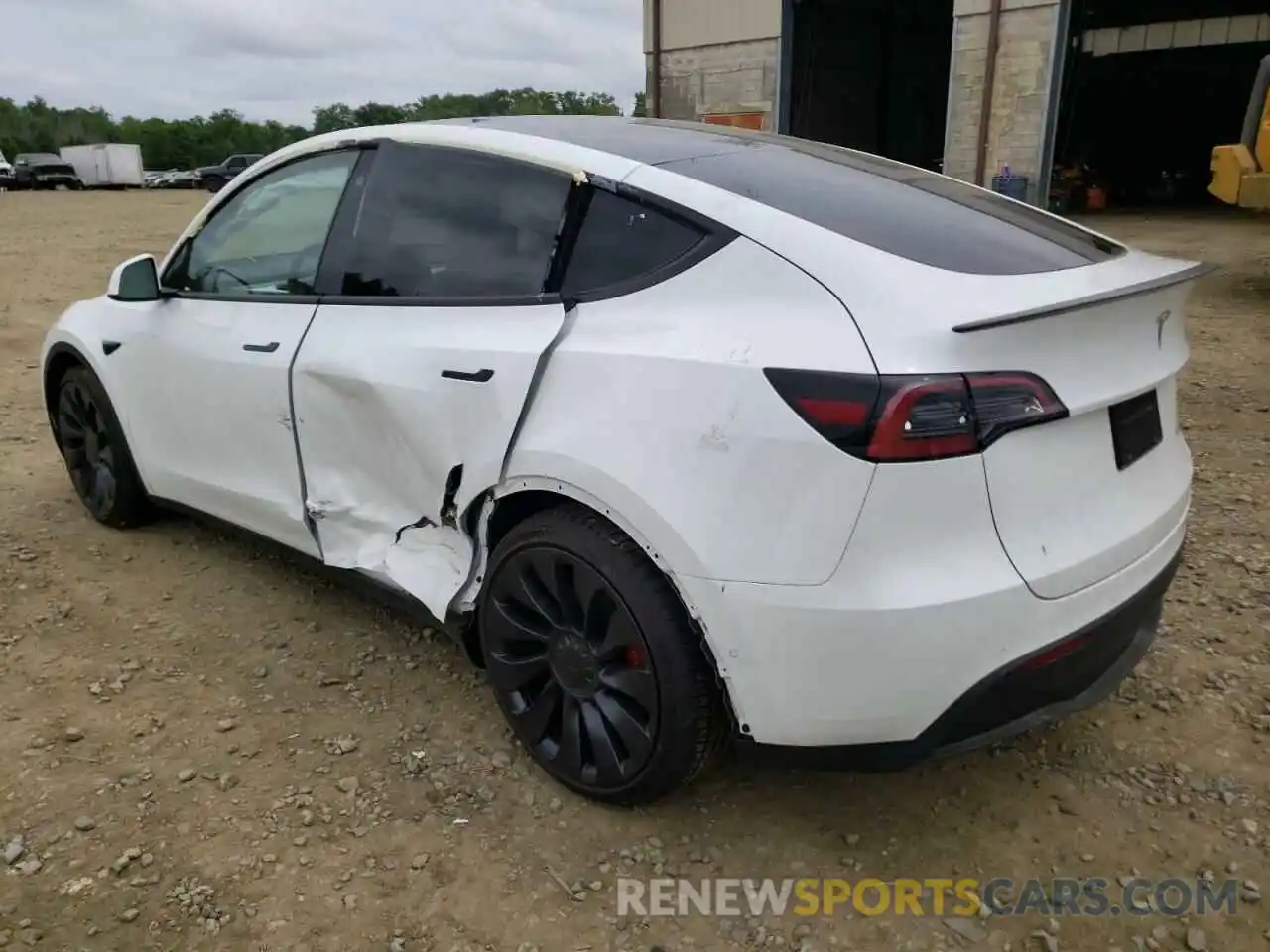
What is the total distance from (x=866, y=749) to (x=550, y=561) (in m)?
0.83

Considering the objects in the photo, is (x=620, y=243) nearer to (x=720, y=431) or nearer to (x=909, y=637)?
(x=720, y=431)

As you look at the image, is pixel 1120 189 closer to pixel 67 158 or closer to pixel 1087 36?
pixel 1087 36

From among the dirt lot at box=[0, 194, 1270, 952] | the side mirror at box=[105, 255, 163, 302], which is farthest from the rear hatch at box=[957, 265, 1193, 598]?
the side mirror at box=[105, 255, 163, 302]

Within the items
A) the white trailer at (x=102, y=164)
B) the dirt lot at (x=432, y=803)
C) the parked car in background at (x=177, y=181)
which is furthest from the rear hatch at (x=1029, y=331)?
the parked car in background at (x=177, y=181)

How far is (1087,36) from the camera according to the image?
90.8 ft

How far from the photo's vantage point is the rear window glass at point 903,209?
2.22m

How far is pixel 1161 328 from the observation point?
2.28 m

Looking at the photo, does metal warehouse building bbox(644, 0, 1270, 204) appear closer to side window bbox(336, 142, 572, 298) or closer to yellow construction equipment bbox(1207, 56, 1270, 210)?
yellow construction equipment bbox(1207, 56, 1270, 210)

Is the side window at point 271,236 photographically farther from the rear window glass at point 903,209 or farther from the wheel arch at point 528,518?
the rear window glass at point 903,209

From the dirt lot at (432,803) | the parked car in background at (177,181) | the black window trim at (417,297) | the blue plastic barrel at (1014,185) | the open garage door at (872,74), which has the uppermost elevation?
the open garage door at (872,74)

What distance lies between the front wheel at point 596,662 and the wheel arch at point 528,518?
1.6 inches

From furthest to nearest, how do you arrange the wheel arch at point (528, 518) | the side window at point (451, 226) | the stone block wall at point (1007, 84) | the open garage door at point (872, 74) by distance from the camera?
1. the open garage door at point (872, 74)
2. the stone block wall at point (1007, 84)
3. the side window at point (451, 226)
4. the wheel arch at point (528, 518)

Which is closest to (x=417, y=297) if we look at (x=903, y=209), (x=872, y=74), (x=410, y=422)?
(x=410, y=422)

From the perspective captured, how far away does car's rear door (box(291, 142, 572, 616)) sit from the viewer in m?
2.47
